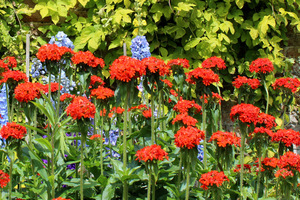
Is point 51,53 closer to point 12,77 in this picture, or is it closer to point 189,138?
point 12,77

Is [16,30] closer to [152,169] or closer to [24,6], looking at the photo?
[24,6]

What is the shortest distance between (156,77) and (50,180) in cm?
69

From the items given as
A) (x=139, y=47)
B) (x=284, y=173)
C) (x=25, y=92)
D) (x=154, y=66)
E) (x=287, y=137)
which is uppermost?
(x=139, y=47)

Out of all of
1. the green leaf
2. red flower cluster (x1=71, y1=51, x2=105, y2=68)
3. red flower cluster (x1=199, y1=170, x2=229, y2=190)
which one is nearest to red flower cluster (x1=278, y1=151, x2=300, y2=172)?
red flower cluster (x1=199, y1=170, x2=229, y2=190)

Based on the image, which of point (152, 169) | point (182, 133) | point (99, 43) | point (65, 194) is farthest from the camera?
point (99, 43)

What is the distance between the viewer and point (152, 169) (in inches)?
70.9

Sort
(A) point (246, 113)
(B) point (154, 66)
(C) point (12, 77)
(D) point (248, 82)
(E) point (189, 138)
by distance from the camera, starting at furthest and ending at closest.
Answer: (D) point (248, 82)
(C) point (12, 77)
(A) point (246, 113)
(B) point (154, 66)
(E) point (189, 138)

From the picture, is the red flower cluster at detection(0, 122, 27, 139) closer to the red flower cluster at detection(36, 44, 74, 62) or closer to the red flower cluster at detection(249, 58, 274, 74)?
the red flower cluster at detection(36, 44, 74, 62)

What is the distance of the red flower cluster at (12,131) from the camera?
1.73m

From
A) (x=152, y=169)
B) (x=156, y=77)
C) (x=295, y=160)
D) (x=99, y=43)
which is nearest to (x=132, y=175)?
(x=152, y=169)

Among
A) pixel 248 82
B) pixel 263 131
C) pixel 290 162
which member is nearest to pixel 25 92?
pixel 263 131

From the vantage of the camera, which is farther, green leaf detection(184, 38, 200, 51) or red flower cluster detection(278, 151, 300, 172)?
green leaf detection(184, 38, 200, 51)

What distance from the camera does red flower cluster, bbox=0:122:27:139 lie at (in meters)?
1.73

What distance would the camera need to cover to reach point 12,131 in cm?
174
